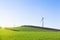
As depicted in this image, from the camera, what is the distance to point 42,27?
9588 centimetres
